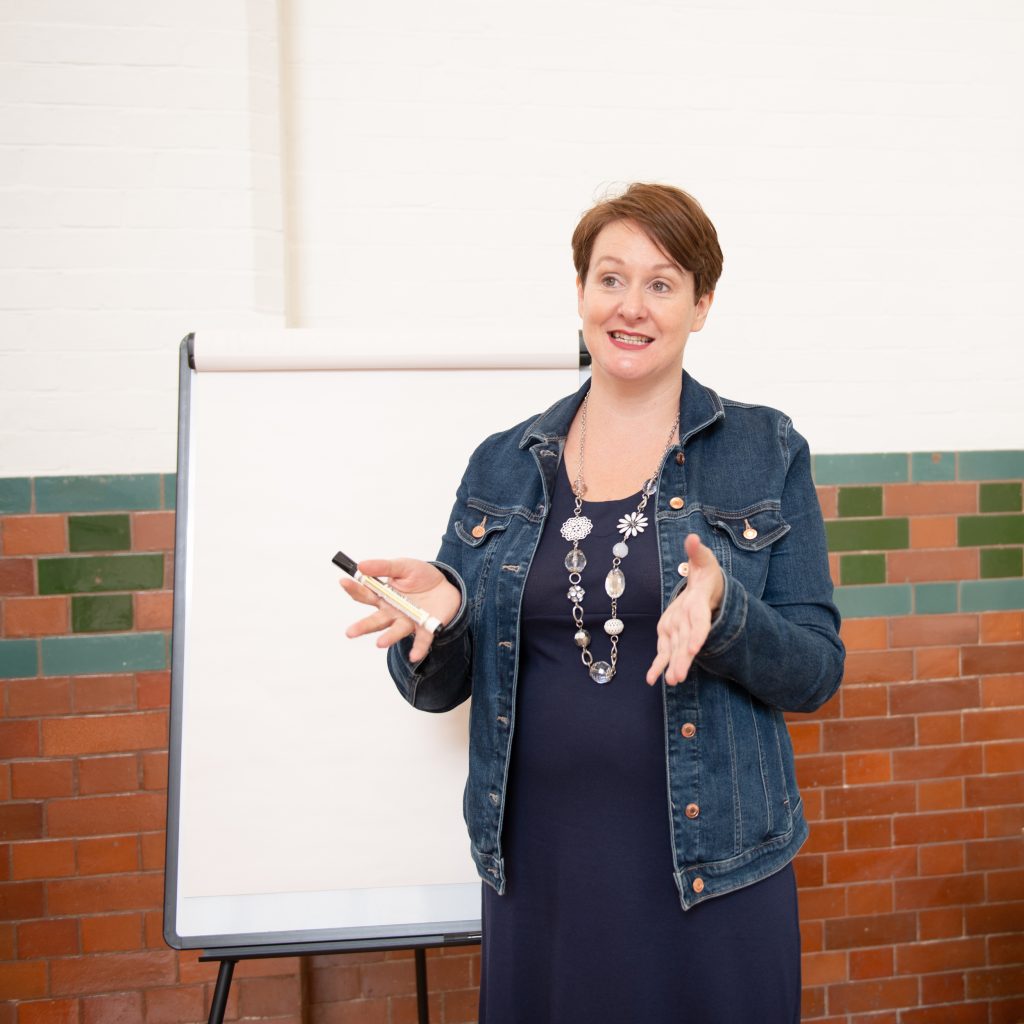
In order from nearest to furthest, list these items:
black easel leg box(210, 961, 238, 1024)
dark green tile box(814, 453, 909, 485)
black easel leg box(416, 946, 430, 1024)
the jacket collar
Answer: the jacket collar → black easel leg box(210, 961, 238, 1024) → black easel leg box(416, 946, 430, 1024) → dark green tile box(814, 453, 909, 485)

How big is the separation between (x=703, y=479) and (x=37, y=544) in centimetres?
147

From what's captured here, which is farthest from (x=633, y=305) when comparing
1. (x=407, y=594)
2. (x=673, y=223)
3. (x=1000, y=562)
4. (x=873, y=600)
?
(x=1000, y=562)

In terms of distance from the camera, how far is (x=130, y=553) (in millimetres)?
1983

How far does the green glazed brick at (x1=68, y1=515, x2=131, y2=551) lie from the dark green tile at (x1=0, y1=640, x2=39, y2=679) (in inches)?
9.2

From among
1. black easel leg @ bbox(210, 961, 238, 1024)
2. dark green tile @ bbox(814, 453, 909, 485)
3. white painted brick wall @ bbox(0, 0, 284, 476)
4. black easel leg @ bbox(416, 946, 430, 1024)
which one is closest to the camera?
black easel leg @ bbox(210, 961, 238, 1024)

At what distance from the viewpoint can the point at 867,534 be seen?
2.26 metres

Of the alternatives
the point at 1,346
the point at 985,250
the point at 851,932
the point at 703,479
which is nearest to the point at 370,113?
the point at 1,346

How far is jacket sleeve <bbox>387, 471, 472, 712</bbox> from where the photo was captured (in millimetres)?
1266

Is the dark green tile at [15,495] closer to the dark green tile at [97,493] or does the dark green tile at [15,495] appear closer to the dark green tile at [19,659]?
the dark green tile at [97,493]

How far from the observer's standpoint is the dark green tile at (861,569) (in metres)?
2.25

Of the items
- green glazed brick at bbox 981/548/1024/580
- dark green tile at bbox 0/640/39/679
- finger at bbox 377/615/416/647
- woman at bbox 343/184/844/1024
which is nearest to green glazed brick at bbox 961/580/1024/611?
green glazed brick at bbox 981/548/1024/580

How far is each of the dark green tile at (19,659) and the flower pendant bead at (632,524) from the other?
1415mm

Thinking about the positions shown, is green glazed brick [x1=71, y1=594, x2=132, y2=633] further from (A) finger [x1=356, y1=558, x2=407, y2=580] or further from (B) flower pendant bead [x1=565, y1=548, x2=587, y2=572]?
(B) flower pendant bead [x1=565, y1=548, x2=587, y2=572]

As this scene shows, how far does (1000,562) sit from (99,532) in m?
2.19
